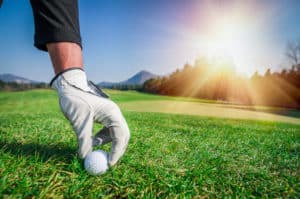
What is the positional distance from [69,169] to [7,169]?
17.9 inches

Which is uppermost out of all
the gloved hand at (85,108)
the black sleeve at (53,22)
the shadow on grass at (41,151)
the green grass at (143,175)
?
the black sleeve at (53,22)

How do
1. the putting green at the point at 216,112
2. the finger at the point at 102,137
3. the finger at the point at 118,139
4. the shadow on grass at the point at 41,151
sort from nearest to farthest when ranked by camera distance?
1. the finger at the point at 118,139
2. the finger at the point at 102,137
3. the shadow on grass at the point at 41,151
4. the putting green at the point at 216,112

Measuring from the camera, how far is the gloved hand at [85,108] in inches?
64.6

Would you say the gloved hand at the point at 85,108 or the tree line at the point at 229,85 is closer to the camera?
the gloved hand at the point at 85,108

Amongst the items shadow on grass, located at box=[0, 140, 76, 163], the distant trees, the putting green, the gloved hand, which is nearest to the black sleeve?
the gloved hand

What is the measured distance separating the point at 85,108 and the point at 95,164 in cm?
45

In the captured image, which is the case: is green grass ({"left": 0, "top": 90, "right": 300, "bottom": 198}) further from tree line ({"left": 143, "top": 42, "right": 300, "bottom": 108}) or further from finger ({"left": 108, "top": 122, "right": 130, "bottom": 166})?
tree line ({"left": 143, "top": 42, "right": 300, "bottom": 108})

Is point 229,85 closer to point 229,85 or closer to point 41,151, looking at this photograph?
point 229,85

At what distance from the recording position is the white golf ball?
5.76 ft

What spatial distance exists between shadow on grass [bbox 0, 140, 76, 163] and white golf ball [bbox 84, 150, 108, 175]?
1.00 ft

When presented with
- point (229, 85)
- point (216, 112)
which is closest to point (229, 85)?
point (229, 85)

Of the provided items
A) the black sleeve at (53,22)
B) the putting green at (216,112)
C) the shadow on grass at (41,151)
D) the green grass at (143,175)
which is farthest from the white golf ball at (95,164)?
the putting green at (216,112)

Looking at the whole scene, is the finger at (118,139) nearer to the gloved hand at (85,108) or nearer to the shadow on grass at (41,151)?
the gloved hand at (85,108)

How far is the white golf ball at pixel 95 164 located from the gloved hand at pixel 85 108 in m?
0.09
